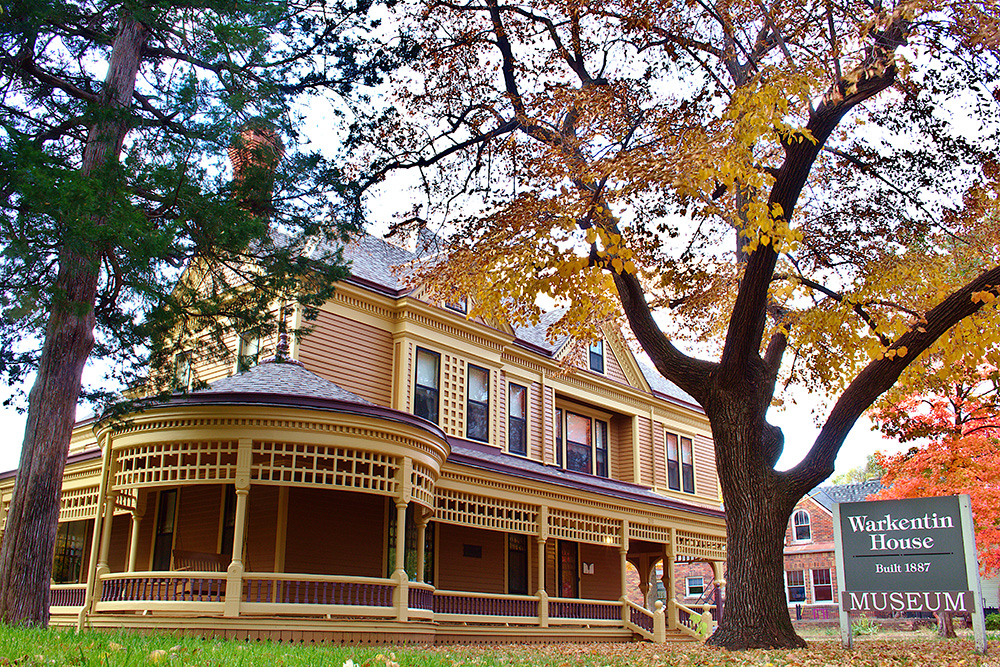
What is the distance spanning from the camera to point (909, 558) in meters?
11.1

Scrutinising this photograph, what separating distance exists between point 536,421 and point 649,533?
4242 millimetres

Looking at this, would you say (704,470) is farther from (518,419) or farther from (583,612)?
(583,612)

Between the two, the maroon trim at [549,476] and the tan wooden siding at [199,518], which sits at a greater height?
the maroon trim at [549,476]

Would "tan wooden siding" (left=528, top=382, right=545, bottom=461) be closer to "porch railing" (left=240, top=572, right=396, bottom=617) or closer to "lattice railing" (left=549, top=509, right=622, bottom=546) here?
"lattice railing" (left=549, top=509, right=622, bottom=546)

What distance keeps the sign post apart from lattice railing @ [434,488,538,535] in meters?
7.62

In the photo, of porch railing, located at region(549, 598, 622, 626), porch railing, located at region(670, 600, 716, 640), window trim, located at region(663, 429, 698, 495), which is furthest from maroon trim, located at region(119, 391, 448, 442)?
window trim, located at region(663, 429, 698, 495)

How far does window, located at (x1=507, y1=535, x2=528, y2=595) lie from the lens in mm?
20875

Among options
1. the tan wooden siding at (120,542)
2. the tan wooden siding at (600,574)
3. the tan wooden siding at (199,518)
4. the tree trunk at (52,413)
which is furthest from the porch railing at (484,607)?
the tan wooden siding at (120,542)

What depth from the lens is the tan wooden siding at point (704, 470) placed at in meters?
29.0

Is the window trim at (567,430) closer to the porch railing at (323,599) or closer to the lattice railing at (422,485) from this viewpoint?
the lattice railing at (422,485)

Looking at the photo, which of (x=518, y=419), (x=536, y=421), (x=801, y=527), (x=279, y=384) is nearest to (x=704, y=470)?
(x=536, y=421)

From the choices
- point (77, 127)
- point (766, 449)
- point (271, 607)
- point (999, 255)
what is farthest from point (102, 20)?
point (999, 255)

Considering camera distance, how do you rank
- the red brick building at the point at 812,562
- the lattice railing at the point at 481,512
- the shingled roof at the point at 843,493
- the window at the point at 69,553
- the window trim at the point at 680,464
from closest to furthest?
the lattice railing at the point at 481,512, the window at the point at 69,553, the window trim at the point at 680,464, the red brick building at the point at 812,562, the shingled roof at the point at 843,493

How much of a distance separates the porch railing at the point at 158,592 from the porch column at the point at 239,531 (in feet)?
0.51
